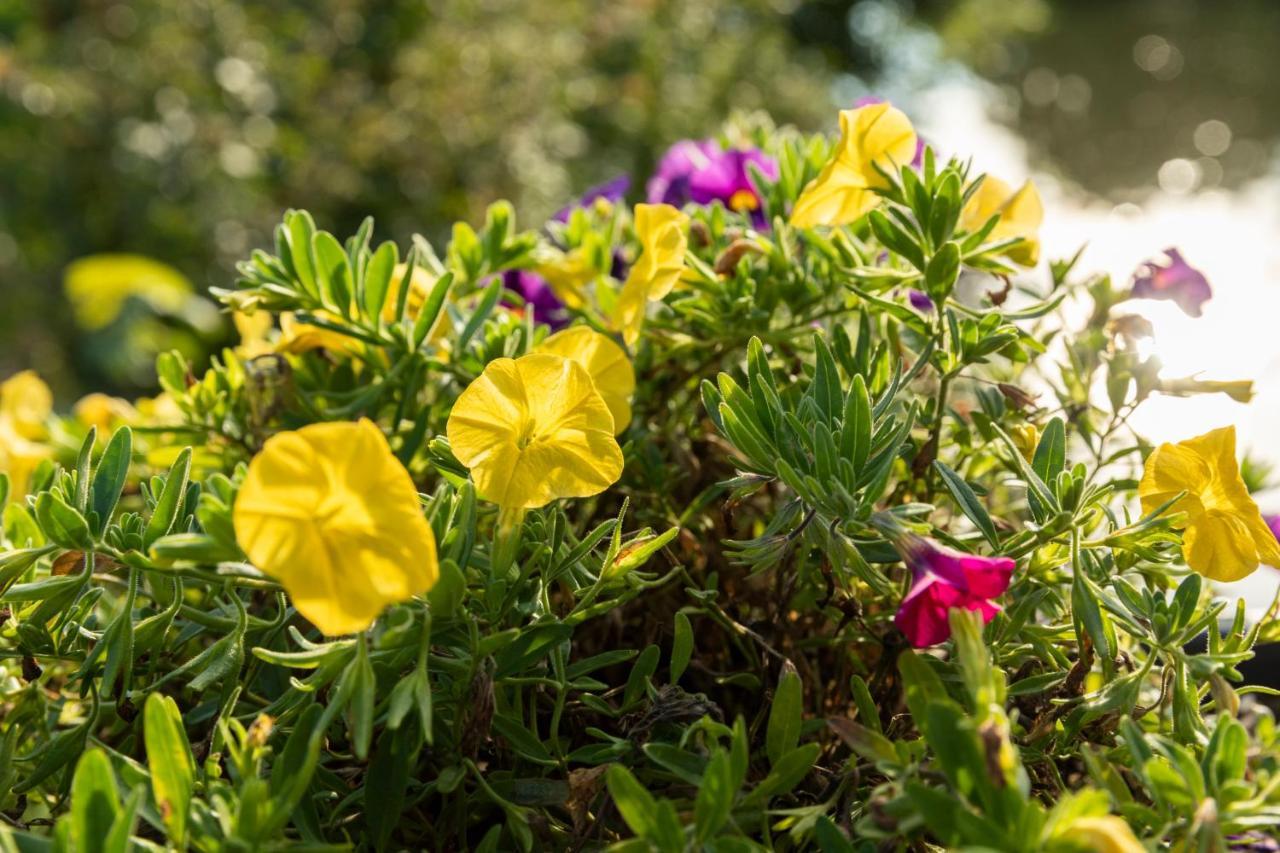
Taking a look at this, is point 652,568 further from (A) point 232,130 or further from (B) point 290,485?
(A) point 232,130

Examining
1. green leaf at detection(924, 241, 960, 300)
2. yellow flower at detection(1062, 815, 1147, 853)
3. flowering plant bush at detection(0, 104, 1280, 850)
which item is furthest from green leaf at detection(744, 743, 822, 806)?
green leaf at detection(924, 241, 960, 300)

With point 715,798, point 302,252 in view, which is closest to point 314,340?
point 302,252

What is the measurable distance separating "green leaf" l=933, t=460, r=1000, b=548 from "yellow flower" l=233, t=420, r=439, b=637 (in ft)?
0.73

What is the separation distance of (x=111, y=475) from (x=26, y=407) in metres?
0.45

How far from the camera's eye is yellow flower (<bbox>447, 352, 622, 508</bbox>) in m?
0.45

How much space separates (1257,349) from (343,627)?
3.58ft

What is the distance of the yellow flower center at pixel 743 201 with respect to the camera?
0.80 meters

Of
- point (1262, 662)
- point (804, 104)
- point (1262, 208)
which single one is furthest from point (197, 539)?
point (804, 104)

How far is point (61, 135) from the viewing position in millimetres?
3602

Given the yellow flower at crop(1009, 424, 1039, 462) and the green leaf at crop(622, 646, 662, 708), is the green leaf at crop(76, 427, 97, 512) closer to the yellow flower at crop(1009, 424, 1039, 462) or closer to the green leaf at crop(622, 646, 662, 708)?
the green leaf at crop(622, 646, 662, 708)

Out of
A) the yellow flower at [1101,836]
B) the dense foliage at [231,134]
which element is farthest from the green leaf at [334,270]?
the dense foliage at [231,134]

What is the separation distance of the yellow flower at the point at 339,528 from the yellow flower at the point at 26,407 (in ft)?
1.83

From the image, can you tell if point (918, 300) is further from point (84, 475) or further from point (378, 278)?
point (84, 475)

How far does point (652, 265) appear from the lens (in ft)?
1.86
